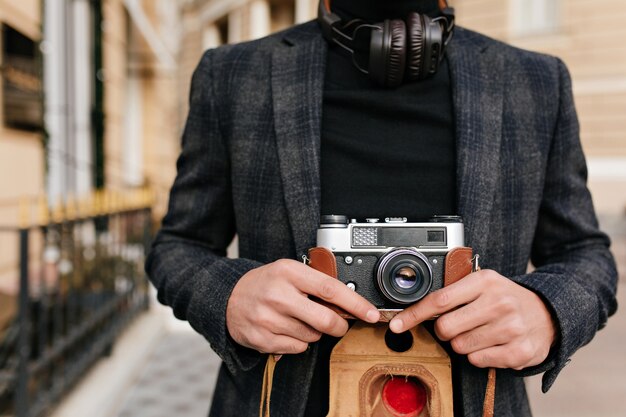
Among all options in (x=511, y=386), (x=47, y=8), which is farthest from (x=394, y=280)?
(x=47, y=8)

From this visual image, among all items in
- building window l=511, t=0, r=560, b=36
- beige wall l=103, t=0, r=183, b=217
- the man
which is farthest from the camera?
building window l=511, t=0, r=560, b=36

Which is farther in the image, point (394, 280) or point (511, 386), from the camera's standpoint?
point (511, 386)

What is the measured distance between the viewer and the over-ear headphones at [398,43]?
1.29 metres

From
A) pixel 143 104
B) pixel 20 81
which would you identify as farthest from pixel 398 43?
pixel 143 104

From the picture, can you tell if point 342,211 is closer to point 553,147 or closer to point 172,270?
point 172,270

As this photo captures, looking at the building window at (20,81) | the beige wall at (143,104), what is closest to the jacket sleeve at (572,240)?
the building window at (20,81)

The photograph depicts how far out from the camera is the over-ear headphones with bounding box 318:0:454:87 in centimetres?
129

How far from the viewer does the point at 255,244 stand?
4.46 feet

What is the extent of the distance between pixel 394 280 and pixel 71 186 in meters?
7.12

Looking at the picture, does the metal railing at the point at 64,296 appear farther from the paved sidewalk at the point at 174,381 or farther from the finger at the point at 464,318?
the finger at the point at 464,318

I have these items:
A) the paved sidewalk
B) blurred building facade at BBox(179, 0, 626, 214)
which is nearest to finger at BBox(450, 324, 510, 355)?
the paved sidewalk

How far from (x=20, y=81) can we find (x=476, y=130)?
5.11 m

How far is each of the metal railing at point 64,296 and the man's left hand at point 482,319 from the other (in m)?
2.70

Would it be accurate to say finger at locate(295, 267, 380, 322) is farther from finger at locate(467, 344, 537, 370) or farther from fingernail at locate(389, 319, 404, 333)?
finger at locate(467, 344, 537, 370)
